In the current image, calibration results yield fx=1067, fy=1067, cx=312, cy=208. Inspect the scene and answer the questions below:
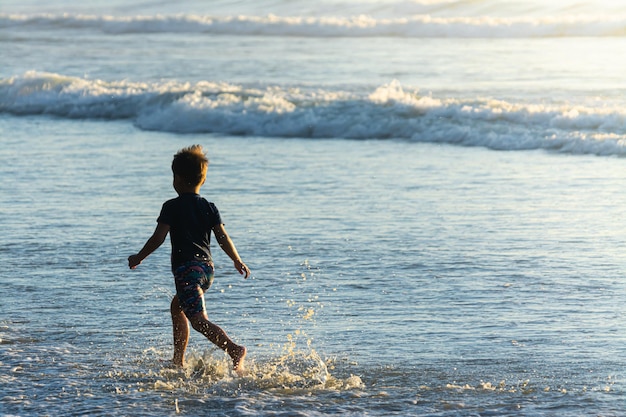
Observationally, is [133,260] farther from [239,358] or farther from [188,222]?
[239,358]

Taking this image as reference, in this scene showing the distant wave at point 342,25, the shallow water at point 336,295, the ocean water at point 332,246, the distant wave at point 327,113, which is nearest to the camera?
the shallow water at point 336,295

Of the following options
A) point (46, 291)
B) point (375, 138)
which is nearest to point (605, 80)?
point (375, 138)

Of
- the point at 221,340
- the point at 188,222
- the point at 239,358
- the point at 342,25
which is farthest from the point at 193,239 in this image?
the point at 342,25

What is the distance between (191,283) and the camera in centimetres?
548

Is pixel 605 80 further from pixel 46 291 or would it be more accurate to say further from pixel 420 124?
pixel 46 291

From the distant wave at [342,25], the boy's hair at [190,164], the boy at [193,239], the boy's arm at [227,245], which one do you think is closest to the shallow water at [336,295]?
the boy at [193,239]

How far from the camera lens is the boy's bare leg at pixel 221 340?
18.0 feet

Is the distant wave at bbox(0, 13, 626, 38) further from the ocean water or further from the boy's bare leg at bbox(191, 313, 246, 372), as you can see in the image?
the boy's bare leg at bbox(191, 313, 246, 372)

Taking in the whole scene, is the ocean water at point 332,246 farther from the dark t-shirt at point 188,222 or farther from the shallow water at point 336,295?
the dark t-shirt at point 188,222

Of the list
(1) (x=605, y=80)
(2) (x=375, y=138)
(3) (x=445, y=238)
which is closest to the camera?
(3) (x=445, y=238)

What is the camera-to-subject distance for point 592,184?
11766mm

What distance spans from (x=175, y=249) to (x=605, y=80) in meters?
19.0

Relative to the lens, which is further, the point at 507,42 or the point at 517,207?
the point at 507,42

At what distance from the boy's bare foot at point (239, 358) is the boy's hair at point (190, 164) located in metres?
0.91
